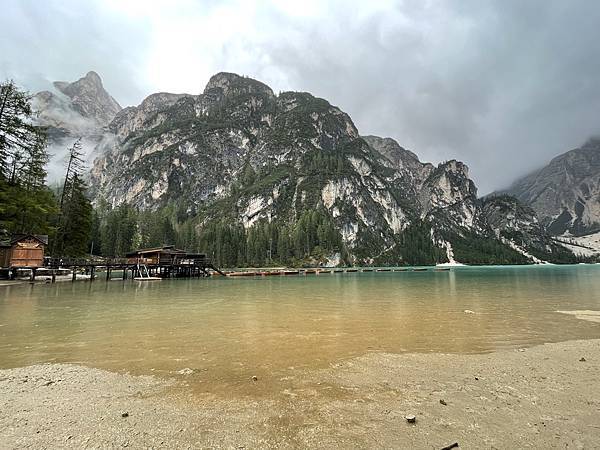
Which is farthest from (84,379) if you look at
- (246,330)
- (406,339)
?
(406,339)

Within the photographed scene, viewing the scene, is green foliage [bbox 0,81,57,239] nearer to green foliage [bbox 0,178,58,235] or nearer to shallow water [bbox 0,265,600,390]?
green foliage [bbox 0,178,58,235]

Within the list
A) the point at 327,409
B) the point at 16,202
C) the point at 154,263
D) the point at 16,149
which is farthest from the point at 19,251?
the point at 327,409

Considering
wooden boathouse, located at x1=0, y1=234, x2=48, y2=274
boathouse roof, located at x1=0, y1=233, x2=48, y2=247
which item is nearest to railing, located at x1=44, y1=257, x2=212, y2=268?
wooden boathouse, located at x1=0, y1=234, x2=48, y2=274

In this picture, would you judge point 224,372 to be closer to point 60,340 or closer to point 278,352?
point 278,352

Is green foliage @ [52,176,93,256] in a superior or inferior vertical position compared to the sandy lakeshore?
superior

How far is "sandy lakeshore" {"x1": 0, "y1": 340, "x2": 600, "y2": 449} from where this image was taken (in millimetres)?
4973

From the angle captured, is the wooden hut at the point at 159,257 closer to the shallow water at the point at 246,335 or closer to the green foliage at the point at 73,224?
the green foliage at the point at 73,224

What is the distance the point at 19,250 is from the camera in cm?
4328

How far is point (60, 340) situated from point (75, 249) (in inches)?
2393

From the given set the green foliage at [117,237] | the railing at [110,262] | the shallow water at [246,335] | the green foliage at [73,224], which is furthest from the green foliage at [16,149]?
the green foliage at [117,237]

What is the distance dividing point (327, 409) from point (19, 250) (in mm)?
53397

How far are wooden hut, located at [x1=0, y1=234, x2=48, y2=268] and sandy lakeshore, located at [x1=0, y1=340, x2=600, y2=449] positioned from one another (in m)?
44.9

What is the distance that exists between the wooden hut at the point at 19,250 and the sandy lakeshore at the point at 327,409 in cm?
4491

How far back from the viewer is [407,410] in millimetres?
6051
